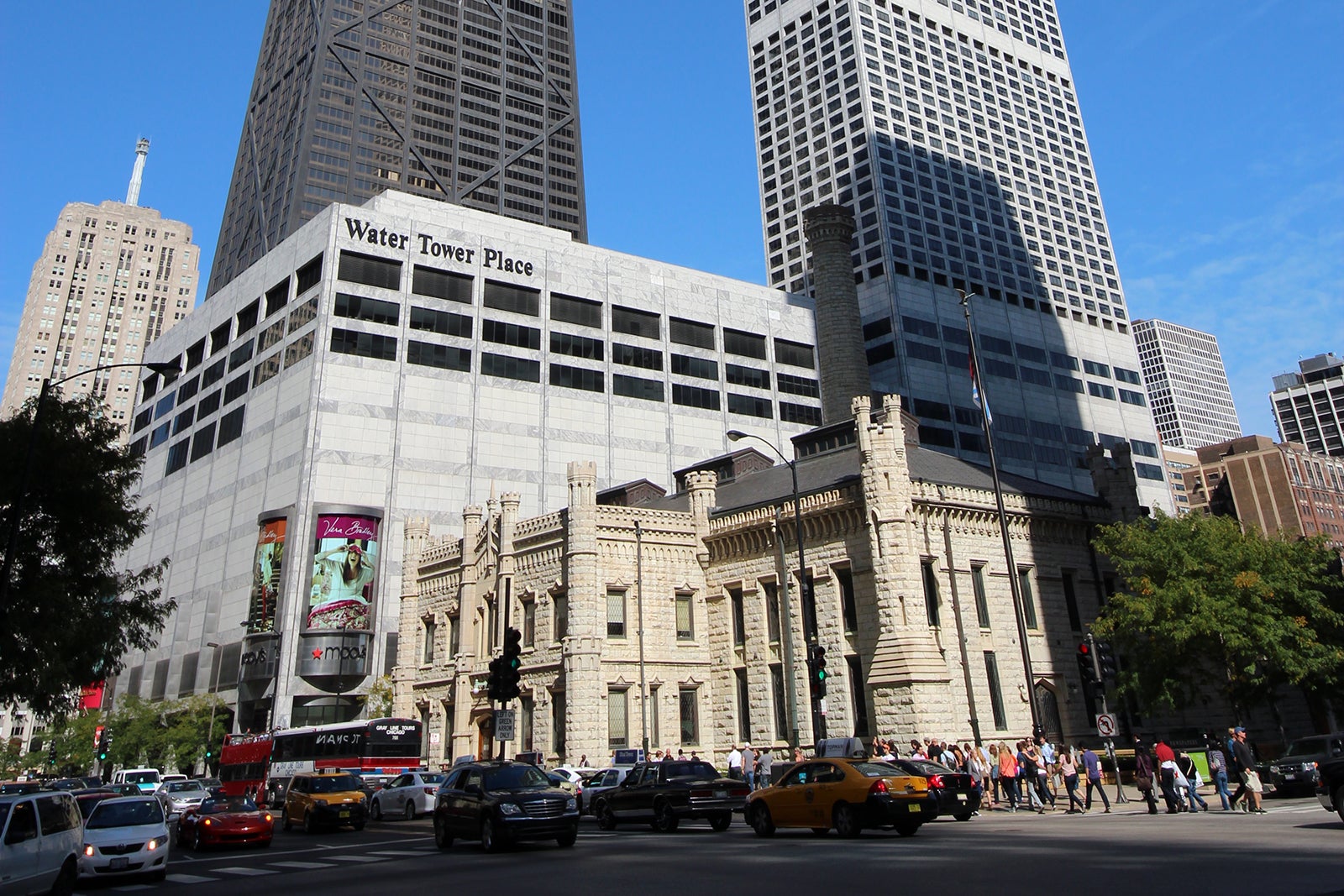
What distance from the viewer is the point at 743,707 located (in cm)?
4188

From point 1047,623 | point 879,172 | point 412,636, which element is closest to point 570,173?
point 879,172

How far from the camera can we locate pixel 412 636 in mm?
51250

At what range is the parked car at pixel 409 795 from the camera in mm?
34344

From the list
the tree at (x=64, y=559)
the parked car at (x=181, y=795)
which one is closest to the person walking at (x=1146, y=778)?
the tree at (x=64, y=559)

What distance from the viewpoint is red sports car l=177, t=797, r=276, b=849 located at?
976 inches

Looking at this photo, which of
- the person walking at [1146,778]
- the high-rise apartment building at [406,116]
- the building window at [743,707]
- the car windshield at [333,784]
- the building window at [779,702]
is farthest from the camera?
the high-rise apartment building at [406,116]

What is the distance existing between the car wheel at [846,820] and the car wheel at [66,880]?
1405cm

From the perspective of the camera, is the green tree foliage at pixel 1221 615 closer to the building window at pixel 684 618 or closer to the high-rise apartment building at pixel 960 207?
the building window at pixel 684 618

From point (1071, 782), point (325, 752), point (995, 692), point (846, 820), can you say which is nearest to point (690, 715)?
point (995, 692)

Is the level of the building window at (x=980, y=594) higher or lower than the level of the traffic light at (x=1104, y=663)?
higher

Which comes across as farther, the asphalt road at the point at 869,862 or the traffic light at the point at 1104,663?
the traffic light at the point at 1104,663

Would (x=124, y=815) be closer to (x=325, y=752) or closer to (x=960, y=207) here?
(x=325, y=752)

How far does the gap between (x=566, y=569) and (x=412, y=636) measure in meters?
13.8

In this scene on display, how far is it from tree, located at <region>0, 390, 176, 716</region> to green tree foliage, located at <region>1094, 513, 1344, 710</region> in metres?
37.3
